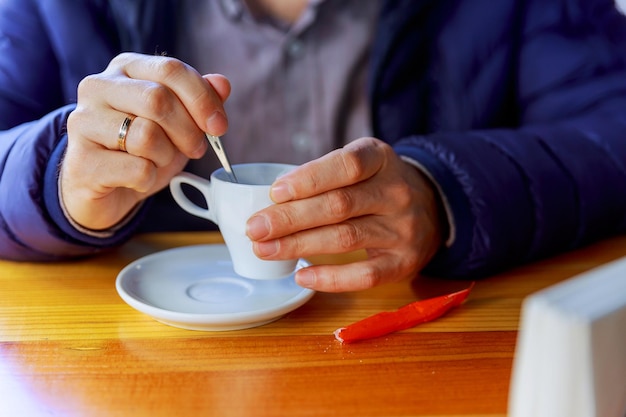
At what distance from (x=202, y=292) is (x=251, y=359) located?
0.48 ft

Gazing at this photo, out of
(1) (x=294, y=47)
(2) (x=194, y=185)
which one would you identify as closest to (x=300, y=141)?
(1) (x=294, y=47)

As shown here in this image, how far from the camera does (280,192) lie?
638mm

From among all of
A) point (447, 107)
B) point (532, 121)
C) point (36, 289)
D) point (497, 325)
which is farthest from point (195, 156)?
point (532, 121)

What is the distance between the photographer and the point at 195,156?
0.72 metres

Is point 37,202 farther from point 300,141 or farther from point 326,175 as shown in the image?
point 300,141

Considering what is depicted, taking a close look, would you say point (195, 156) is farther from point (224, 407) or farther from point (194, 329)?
point (224, 407)

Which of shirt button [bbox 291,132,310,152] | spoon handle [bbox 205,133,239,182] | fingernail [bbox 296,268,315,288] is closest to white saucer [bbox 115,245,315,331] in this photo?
fingernail [bbox 296,268,315,288]

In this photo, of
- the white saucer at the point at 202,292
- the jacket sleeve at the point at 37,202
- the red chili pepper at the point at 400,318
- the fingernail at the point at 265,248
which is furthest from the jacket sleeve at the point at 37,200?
the red chili pepper at the point at 400,318

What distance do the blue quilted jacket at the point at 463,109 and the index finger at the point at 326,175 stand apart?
0.15 metres

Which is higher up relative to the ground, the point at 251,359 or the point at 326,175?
the point at 326,175

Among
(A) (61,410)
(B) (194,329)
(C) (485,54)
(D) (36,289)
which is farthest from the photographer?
(C) (485,54)

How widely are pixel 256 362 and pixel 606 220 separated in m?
0.60

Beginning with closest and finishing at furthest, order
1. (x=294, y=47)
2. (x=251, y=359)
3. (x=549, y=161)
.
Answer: (x=251, y=359) → (x=549, y=161) → (x=294, y=47)

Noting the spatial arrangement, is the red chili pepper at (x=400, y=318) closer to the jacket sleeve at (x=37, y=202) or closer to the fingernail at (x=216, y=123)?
the fingernail at (x=216, y=123)
